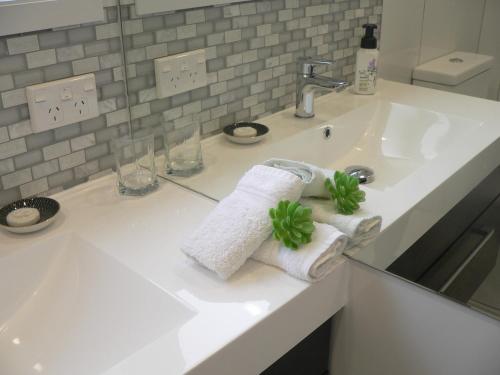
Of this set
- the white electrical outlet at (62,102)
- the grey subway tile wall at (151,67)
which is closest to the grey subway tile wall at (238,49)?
the grey subway tile wall at (151,67)

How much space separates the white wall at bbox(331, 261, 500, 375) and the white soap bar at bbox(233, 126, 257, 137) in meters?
0.50

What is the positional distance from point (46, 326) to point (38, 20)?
517 millimetres

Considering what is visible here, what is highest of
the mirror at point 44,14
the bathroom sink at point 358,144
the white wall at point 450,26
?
the mirror at point 44,14

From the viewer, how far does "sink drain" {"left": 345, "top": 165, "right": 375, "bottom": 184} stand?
1.17 m

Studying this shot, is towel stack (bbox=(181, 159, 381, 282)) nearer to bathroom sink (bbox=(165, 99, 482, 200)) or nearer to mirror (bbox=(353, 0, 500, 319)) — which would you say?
mirror (bbox=(353, 0, 500, 319))

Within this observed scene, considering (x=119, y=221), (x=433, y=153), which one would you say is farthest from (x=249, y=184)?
(x=433, y=153)

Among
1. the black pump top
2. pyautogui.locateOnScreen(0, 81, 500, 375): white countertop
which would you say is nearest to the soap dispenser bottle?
A: the black pump top

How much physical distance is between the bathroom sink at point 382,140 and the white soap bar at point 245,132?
0.08 metres

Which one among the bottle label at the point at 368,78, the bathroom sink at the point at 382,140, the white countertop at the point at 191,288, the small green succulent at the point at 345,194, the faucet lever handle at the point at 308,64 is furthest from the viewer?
the bottle label at the point at 368,78

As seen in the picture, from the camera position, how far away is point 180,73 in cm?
123

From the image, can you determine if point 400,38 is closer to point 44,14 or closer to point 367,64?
point 367,64

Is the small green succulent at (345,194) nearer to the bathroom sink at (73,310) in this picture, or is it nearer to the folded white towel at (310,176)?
the folded white towel at (310,176)

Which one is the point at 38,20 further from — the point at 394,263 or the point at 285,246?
the point at 394,263

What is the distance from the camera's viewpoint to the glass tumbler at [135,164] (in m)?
1.12
